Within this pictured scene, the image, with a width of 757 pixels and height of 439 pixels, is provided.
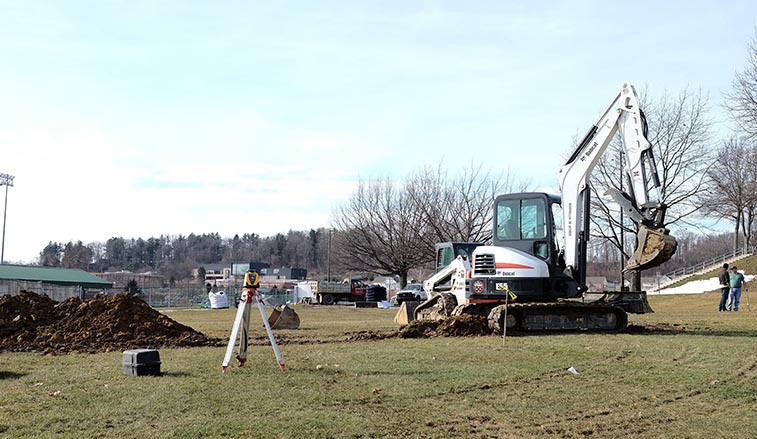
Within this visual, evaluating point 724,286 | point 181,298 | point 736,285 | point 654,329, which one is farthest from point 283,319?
point 181,298

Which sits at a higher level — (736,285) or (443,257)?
(443,257)

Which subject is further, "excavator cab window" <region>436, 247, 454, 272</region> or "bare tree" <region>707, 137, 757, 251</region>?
"bare tree" <region>707, 137, 757, 251</region>

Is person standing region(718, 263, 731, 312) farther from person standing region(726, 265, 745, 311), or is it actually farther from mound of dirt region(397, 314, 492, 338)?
mound of dirt region(397, 314, 492, 338)

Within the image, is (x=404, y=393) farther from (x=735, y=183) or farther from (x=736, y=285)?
(x=735, y=183)

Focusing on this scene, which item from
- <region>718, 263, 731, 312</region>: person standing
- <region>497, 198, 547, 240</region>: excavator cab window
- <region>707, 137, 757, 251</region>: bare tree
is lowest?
<region>718, 263, 731, 312</region>: person standing

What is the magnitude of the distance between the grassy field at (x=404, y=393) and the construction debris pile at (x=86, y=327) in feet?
5.70

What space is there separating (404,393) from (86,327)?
10543 millimetres

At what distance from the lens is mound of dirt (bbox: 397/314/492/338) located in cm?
1720

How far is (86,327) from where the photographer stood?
1741cm

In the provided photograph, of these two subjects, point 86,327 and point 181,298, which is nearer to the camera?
point 86,327

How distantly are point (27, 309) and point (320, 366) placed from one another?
996cm

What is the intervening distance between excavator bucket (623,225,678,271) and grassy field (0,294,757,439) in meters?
1.87

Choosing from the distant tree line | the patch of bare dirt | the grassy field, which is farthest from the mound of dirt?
the distant tree line

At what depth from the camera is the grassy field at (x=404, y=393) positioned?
764 cm
